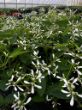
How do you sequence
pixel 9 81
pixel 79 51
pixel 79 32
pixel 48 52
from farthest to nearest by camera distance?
pixel 79 32
pixel 48 52
pixel 79 51
pixel 9 81

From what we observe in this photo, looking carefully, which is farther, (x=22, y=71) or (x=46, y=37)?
(x=46, y=37)

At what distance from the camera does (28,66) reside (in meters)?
1.21

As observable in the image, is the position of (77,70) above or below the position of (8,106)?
above

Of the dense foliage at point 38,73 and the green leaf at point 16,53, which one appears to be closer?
the dense foliage at point 38,73

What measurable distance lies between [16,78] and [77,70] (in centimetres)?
19

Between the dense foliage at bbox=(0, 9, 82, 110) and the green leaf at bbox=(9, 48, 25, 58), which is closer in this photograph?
the dense foliage at bbox=(0, 9, 82, 110)

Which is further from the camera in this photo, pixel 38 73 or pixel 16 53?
pixel 16 53

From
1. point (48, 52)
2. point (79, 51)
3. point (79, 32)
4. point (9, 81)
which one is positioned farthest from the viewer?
point (79, 32)

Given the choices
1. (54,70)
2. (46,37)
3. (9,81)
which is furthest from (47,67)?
(46,37)

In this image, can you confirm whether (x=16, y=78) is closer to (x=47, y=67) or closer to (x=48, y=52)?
(x=47, y=67)

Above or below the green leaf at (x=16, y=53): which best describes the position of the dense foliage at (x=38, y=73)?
below

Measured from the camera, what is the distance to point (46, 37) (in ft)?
4.79

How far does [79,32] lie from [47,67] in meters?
0.37

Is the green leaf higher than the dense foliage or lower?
higher
